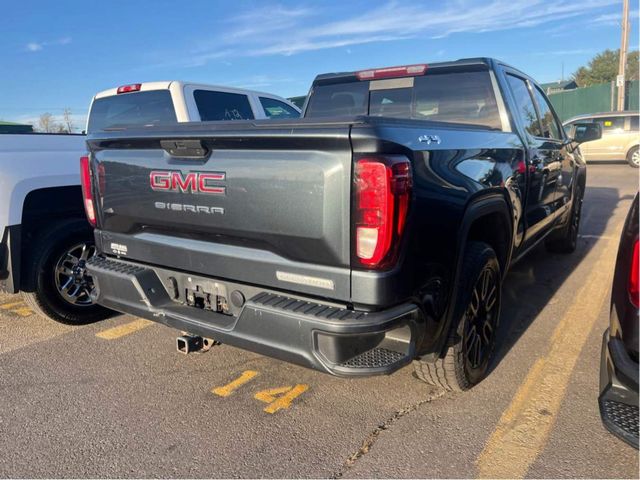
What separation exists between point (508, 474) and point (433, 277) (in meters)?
0.93

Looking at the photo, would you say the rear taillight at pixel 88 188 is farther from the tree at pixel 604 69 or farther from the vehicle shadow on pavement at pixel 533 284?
the tree at pixel 604 69

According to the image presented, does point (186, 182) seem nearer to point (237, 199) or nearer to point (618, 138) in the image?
point (237, 199)

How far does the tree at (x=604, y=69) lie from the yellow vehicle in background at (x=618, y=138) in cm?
4229

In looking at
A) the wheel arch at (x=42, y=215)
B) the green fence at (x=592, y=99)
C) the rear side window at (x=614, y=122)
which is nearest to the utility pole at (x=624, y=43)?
the green fence at (x=592, y=99)

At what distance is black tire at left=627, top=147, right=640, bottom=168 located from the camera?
15.6 metres

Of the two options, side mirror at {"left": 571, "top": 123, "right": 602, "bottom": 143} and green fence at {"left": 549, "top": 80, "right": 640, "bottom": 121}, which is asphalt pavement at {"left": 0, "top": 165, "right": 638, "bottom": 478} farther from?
green fence at {"left": 549, "top": 80, "right": 640, "bottom": 121}

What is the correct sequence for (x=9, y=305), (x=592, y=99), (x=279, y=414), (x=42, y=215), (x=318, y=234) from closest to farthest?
(x=318, y=234), (x=279, y=414), (x=42, y=215), (x=9, y=305), (x=592, y=99)

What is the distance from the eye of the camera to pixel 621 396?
1931 mm

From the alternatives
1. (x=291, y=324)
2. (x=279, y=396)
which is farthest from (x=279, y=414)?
(x=291, y=324)

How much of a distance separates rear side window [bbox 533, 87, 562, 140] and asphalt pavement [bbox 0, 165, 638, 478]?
1.74 metres

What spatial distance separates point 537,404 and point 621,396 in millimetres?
1000

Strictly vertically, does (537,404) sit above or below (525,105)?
below

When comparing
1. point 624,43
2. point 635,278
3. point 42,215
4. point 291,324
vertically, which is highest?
point 624,43

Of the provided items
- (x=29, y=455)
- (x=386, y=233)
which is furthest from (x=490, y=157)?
(x=29, y=455)
